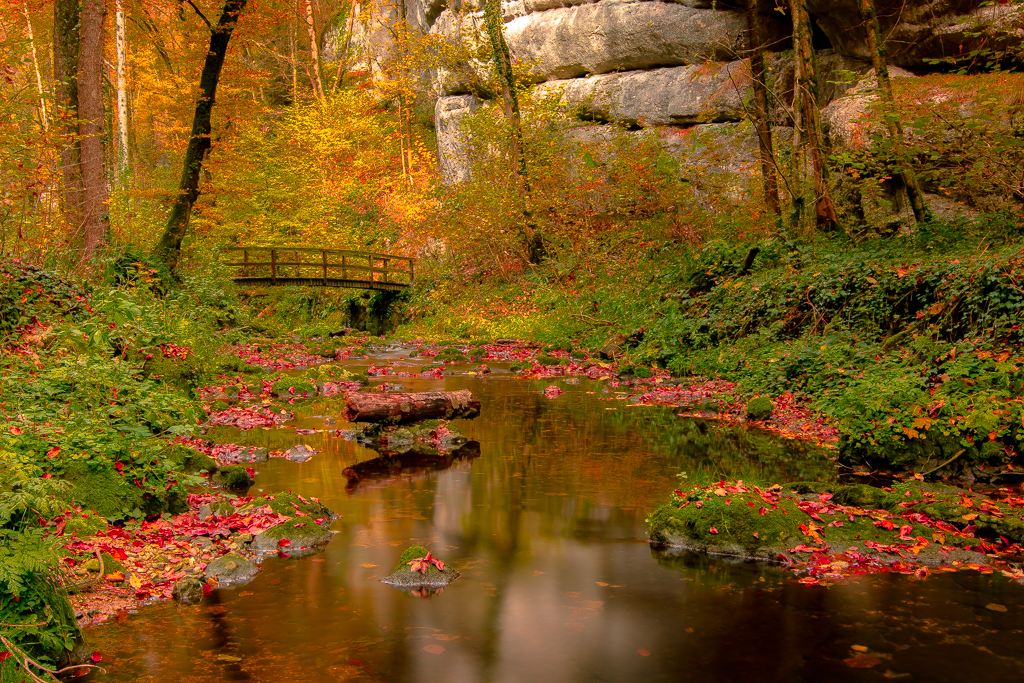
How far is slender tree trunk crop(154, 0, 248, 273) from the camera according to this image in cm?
1595

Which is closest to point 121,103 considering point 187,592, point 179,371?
point 179,371

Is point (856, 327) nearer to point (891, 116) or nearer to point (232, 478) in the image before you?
point (891, 116)

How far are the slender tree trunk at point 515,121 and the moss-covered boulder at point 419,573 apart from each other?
17869 millimetres

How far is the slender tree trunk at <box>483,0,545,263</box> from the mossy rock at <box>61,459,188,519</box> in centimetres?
1759

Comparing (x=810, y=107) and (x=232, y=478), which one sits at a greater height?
(x=810, y=107)

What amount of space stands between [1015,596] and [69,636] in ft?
17.9

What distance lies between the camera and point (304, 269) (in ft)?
90.0

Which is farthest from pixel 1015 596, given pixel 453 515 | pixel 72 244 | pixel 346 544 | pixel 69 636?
pixel 72 244

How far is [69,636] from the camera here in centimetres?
374

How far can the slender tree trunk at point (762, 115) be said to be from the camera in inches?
623

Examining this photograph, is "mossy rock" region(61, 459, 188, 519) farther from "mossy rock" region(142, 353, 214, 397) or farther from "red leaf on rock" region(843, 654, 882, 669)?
"red leaf on rock" region(843, 654, 882, 669)

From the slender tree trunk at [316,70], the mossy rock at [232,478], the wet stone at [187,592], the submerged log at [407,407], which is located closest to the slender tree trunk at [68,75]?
the submerged log at [407,407]

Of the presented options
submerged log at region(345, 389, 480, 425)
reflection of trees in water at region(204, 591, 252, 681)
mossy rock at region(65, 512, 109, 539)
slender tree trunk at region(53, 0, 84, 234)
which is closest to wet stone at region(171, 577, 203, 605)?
reflection of trees in water at region(204, 591, 252, 681)

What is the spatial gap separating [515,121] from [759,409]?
15107mm
